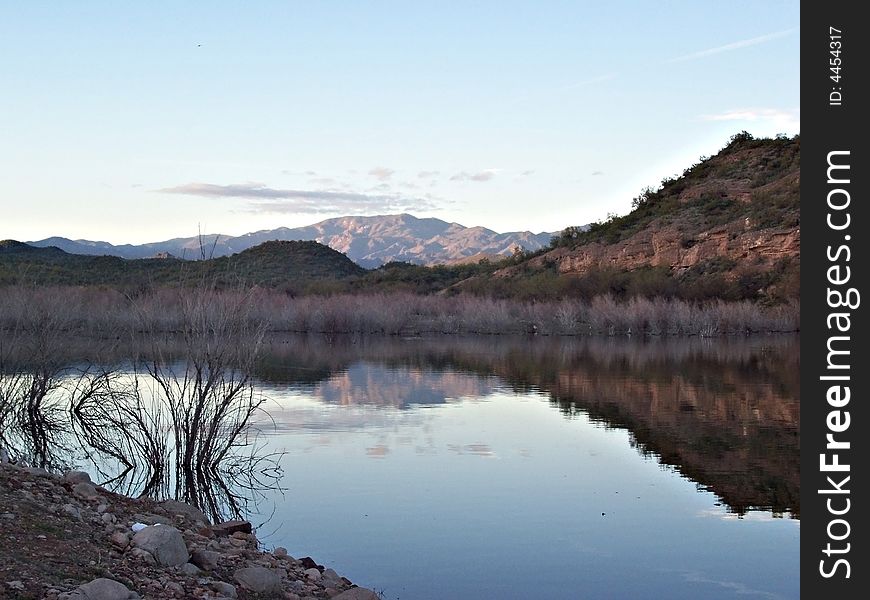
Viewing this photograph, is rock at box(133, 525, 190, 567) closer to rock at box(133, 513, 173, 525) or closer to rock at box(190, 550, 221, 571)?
rock at box(190, 550, 221, 571)

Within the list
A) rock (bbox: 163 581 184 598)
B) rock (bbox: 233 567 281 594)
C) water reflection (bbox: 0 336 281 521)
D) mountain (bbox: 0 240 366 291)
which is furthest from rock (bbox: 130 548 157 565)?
mountain (bbox: 0 240 366 291)

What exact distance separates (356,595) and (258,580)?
0.70 meters

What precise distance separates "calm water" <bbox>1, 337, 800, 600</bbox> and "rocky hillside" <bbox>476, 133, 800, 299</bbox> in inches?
1136

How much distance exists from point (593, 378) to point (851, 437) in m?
14.8

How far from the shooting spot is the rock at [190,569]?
259 inches

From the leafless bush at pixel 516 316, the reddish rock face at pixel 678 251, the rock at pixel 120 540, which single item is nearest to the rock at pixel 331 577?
the rock at pixel 120 540

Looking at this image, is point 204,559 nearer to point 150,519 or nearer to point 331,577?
point 331,577

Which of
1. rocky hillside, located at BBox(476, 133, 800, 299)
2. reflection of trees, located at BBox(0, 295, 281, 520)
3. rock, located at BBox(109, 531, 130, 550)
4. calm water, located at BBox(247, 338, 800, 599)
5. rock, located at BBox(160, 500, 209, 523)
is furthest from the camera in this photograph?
rocky hillside, located at BBox(476, 133, 800, 299)

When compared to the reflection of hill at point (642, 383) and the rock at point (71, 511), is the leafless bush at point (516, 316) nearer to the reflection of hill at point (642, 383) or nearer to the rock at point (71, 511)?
the reflection of hill at point (642, 383)

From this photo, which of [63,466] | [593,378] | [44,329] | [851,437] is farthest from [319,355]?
[851,437]

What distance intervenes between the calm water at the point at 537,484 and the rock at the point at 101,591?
2.46 meters

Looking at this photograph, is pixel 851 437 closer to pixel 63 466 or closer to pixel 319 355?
pixel 63 466

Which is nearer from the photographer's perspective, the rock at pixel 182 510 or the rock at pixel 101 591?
the rock at pixel 101 591

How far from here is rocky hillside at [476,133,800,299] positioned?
5106cm
